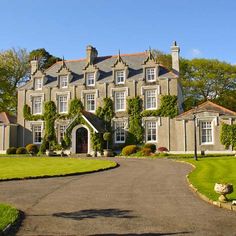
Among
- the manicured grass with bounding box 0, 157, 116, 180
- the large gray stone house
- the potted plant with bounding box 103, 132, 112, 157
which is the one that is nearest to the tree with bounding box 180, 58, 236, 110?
the large gray stone house

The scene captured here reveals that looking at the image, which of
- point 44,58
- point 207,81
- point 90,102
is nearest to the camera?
point 90,102

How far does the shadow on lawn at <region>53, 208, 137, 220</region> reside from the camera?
33.8 ft

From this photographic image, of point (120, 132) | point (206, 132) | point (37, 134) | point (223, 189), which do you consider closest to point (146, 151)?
point (206, 132)

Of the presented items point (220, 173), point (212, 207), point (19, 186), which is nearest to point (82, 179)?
point (19, 186)

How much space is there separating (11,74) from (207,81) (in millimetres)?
35601

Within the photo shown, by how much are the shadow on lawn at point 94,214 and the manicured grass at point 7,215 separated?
120 cm

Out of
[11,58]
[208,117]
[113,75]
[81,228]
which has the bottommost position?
[81,228]

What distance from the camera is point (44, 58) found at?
248 feet

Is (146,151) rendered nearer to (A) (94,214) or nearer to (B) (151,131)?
(B) (151,131)

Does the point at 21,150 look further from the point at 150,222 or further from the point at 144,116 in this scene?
the point at 150,222

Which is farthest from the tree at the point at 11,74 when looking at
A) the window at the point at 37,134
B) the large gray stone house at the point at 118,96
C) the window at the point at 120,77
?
the window at the point at 120,77

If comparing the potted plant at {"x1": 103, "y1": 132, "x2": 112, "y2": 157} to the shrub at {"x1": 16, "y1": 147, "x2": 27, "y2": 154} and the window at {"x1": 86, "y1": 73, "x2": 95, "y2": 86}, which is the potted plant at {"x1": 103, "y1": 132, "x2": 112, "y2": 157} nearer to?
the window at {"x1": 86, "y1": 73, "x2": 95, "y2": 86}

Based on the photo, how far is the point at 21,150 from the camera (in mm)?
46750

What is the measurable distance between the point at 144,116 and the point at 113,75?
7275 millimetres
